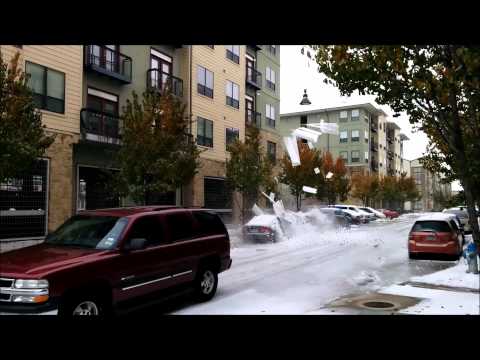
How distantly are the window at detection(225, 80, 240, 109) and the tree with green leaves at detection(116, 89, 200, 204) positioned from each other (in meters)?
12.7

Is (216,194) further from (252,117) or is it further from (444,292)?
(444,292)

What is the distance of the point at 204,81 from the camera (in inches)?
1123

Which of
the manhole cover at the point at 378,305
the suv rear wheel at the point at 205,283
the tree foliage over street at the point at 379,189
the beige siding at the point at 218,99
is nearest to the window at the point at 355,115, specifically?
the tree foliage over street at the point at 379,189

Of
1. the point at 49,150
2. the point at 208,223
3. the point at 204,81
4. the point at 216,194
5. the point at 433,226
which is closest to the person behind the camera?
the point at 208,223

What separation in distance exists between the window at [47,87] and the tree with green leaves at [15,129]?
5.40m

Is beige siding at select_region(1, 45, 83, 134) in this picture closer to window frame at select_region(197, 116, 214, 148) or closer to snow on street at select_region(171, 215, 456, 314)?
snow on street at select_region(171, 215, 456, 314)

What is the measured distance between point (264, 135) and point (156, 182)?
1919cm

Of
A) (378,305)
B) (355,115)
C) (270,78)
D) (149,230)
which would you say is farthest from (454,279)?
(355,115)

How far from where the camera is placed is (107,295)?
6.73 m

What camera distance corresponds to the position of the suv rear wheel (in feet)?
28.9

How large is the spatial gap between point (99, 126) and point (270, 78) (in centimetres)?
2074

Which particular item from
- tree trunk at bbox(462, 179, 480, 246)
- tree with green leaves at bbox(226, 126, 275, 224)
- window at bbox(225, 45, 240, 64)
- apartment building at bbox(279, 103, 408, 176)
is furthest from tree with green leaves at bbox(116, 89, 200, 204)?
apartment building at bbox(279, 103, 408, 176)

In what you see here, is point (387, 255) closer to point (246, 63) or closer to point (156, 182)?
point (156, 182)
